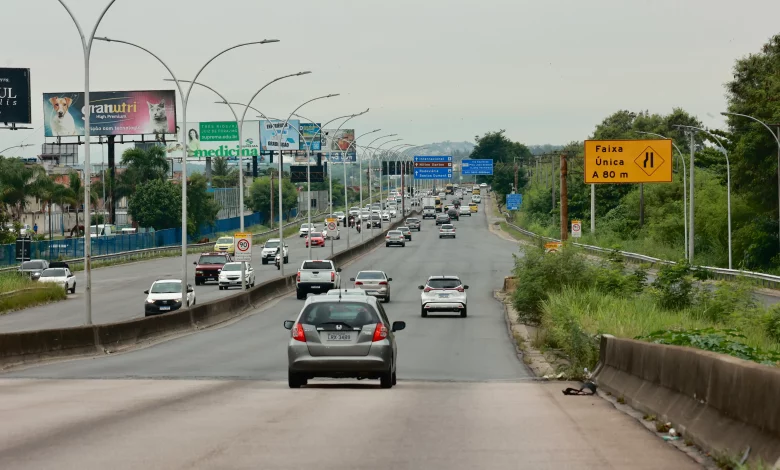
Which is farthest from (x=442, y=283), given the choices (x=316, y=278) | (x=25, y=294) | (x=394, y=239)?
(x=394, y=239)

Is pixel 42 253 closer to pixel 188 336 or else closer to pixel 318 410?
pixel 188 336

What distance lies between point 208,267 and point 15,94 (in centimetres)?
2524

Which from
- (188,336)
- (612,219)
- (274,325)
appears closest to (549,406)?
(188,336)

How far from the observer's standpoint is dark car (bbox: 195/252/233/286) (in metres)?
70.2

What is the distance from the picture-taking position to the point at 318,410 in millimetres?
14625

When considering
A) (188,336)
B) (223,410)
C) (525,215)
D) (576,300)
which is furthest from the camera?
(525,215)

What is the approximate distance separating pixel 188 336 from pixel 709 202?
55.4m

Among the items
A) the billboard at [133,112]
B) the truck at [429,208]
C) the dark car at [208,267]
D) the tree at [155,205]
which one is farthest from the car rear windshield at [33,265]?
the truck at [429,208]

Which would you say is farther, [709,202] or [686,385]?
[709,202]

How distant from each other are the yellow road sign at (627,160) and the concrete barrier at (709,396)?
2211 inches

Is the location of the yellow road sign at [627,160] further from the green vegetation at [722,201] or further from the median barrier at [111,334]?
the median barrier at [111,334]

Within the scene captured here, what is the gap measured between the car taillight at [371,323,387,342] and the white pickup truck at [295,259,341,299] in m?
38.4

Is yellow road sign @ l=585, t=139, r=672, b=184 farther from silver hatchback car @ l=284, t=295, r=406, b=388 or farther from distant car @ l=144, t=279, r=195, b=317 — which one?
silver hatchback car @ l=284, t=295, r=406, b=388

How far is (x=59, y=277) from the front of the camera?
209 feet
